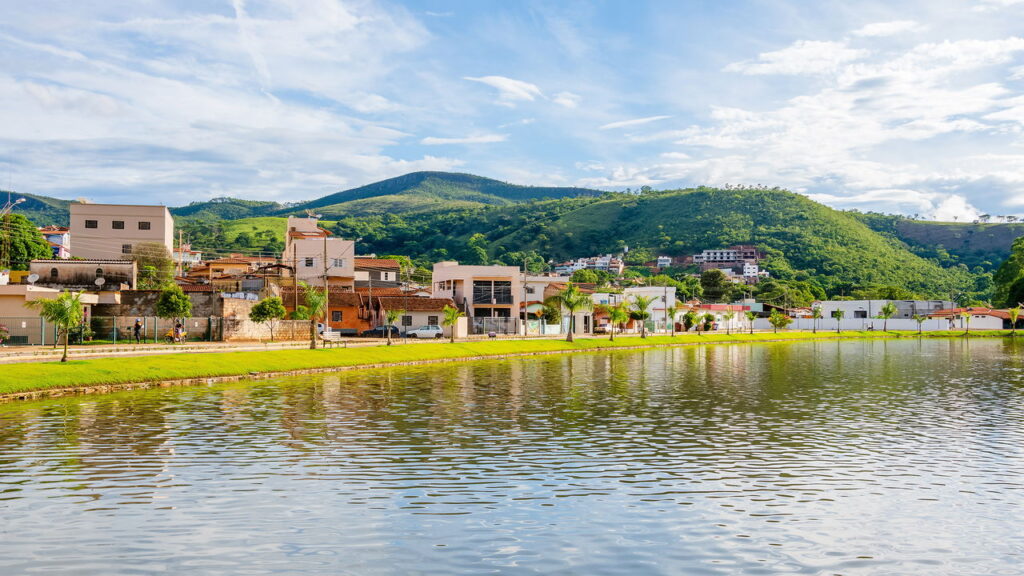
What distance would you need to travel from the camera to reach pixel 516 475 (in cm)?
2073

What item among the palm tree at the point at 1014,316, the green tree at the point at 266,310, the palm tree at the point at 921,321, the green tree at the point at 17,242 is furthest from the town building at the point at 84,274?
the palm tree at the point at 1014,316

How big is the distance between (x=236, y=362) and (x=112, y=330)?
22.6 metres

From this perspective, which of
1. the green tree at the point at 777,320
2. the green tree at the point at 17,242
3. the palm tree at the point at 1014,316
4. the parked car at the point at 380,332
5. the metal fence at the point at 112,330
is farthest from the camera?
the green tree at the point at 777,320

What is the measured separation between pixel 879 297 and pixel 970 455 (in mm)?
185282

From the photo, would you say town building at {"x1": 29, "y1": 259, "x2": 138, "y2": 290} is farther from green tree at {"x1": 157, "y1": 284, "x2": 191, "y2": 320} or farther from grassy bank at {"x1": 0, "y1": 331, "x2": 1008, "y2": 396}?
grassy bank at {"x1": 0, "y1": 331, "x2": 1008, "y2": 396}

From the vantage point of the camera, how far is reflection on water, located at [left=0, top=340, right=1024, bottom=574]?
14195mm

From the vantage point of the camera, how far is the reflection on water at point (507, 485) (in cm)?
1420

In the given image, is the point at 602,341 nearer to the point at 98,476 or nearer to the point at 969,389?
the point at 969,389

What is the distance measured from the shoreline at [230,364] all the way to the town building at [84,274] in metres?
29.2

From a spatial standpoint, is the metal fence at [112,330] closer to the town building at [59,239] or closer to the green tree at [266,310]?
the green tree at [266,310]

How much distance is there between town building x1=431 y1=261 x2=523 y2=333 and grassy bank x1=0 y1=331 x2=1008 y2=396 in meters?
15.9

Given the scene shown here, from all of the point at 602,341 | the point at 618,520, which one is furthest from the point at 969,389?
the point at 602,341

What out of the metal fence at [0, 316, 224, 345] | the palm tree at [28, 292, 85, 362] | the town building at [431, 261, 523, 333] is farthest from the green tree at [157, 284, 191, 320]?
the town building at [431, 261, 523, 333]

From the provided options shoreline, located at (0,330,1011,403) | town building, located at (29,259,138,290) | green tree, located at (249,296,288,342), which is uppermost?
town building, located at (29,259,138,290)
